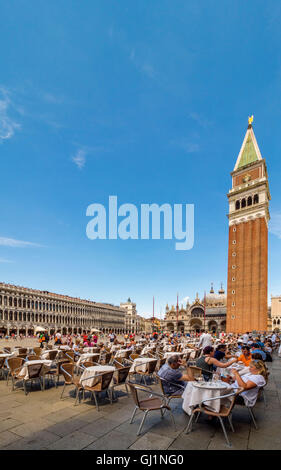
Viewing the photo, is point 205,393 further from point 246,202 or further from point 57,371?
point 246,202

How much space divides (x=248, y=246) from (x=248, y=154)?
23.2m

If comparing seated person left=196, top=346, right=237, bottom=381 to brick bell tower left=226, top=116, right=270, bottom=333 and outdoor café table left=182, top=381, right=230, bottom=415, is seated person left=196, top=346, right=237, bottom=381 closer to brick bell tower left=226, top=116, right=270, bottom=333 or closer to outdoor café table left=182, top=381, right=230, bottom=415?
outdoor café table left=182, top=381, right=230, bottom=415

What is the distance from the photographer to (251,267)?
54.4 m

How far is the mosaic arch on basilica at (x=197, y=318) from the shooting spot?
8394 cm

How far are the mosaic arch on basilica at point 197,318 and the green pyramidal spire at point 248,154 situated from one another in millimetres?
43742

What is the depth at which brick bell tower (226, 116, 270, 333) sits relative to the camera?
171 feet

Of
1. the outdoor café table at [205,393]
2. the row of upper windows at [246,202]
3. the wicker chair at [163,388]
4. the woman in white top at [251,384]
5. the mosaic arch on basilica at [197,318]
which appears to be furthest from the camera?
the mosaic arch on basilica at [197,318]

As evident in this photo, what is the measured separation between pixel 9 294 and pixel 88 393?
60.4 m

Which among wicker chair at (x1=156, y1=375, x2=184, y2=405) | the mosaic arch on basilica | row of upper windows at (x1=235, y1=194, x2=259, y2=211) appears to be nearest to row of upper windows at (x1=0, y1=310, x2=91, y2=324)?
the mosaic arch on basilica

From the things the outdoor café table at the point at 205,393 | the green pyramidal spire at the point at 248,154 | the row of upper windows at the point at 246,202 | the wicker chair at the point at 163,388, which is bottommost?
the wicker chair at the point at 163,388

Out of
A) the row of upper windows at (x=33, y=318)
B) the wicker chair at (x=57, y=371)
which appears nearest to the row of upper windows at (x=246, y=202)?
the row of upper windows at (x=33, y=318)

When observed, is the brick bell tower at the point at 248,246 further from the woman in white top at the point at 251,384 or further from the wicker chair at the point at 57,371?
the woman in white top at the point at 251,384

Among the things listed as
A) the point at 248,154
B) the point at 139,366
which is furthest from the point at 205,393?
the point at 248,154
